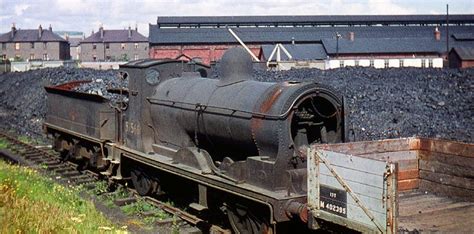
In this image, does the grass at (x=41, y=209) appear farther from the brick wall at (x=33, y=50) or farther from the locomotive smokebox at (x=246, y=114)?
the brick wall at (x=33, y=50)

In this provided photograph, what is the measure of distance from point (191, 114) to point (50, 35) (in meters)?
88.6

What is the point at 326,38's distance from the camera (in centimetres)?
6800

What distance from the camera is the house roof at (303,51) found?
192 ft

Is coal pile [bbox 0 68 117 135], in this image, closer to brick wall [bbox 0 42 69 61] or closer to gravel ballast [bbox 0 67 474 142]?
gravel ballast [bbox 0 67 474 142]

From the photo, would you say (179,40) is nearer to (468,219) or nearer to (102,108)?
(102,108)

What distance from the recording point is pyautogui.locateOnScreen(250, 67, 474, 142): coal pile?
20.1 meters

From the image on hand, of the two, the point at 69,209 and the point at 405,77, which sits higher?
the point at 405,77

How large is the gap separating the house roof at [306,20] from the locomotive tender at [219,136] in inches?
2304

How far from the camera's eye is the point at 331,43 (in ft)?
208

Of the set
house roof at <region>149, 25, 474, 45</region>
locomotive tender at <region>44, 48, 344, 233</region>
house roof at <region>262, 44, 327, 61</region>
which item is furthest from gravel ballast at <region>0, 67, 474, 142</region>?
house roof at <region>149, 25, 474, 45</region>

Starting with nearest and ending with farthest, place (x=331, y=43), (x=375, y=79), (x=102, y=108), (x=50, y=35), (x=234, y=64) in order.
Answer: (x=234, y=64), (x=102, y=108), (x=375, y=79), (x=331, y=43), (x=50, y=35)

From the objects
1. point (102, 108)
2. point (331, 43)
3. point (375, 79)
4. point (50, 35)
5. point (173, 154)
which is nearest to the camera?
point (173, 154)

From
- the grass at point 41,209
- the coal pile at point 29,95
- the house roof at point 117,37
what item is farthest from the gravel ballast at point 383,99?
the house roof at point 117,37

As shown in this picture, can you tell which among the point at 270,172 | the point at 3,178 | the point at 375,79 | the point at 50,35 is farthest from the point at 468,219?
the point at 50,35
